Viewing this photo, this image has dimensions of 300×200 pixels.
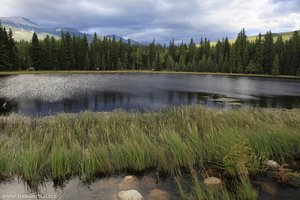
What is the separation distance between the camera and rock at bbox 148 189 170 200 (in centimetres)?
615

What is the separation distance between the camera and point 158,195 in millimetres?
6293

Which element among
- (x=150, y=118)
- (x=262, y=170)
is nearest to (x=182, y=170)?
(x=262, y=170)

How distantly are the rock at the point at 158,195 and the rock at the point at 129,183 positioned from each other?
53 centimetres

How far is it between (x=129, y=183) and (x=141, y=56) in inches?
5025

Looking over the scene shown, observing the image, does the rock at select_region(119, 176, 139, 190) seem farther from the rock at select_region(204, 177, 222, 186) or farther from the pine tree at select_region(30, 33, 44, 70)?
the pine tree at select_region(30, 33, 44, 70)

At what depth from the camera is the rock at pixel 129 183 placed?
664 cm

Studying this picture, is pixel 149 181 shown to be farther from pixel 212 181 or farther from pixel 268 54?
pixel 268 54

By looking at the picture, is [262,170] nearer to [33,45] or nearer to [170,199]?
[170,199]

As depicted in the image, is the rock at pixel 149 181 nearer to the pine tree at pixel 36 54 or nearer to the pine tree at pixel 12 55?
the pine tree at pixel 12 55

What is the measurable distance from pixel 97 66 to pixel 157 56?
36.8m

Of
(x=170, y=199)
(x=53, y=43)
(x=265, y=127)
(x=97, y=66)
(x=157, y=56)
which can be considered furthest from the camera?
(x=157, y=56)

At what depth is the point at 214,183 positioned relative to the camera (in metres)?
6.44

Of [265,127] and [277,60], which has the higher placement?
[277,60]

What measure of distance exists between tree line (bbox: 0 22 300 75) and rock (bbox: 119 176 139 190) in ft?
243
